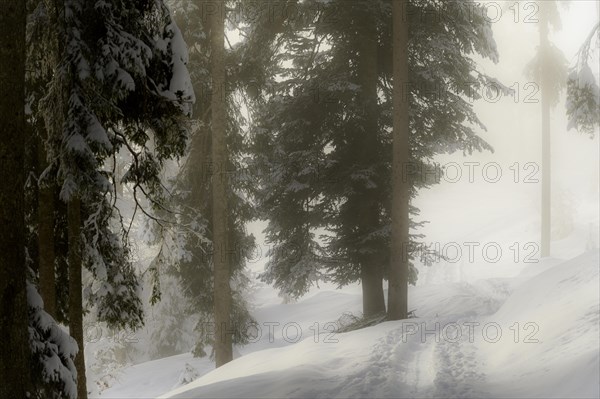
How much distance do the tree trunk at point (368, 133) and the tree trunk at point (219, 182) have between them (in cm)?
382

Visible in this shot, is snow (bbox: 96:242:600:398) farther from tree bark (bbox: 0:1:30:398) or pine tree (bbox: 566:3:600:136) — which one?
tree bark (bbox: 0:1:30:398)

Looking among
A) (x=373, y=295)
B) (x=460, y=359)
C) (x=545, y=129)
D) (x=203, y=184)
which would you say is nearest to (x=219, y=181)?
(x=203, y=184)

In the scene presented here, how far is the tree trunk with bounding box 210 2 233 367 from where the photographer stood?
14125 mm

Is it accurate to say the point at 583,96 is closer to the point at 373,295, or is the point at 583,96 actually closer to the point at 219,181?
the point at 373,295

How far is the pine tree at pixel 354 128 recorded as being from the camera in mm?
14875

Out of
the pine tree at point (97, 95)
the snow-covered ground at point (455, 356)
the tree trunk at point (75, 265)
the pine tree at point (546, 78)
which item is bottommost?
the snow-covered ground at point (455, 356)

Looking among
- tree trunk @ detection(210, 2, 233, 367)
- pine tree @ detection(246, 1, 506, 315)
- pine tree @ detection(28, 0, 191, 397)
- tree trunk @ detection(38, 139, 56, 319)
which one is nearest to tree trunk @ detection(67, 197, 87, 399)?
pine tree @ detection(28, 0, 191, 397)

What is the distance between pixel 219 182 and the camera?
14.3 meters

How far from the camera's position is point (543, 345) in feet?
30.0

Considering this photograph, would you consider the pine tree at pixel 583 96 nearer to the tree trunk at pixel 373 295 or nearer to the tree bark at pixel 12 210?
the tree trunk at pixel 373 295

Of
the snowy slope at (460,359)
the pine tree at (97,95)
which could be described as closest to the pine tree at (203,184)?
the snowy slope at (460,359)

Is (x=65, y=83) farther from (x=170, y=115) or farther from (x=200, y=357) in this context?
(x=200, y=357)

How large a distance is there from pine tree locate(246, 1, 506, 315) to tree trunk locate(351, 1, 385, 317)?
29 millimetres

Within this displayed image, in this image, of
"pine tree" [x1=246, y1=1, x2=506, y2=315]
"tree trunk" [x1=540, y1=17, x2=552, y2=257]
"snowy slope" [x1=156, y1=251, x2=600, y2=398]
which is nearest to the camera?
"snowy slope" [x1=156, y1=251, x2=600, y2=398]
